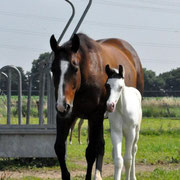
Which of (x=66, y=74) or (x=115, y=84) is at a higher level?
(x=66, y=74)

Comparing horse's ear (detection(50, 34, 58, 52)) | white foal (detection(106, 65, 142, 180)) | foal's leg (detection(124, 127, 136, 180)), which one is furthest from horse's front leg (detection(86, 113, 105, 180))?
horse's ear (detection(50, 34, 58, 52))

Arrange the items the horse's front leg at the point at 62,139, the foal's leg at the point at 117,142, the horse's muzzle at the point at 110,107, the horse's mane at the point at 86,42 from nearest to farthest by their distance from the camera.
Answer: the horse's muzzle at the point at 110,107
the foal's leg at the point at 117,142
the horse's front leg at the point at 62,139
the horse's mane at the point at 86,42

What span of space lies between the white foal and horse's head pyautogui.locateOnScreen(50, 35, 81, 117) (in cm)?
38

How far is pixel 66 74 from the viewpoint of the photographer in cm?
587

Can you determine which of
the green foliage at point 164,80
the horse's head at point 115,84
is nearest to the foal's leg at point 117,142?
the horse's head at point 115,84

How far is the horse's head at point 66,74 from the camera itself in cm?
572

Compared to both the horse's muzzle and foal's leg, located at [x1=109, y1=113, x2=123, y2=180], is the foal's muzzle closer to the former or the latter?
the horse's muzzle

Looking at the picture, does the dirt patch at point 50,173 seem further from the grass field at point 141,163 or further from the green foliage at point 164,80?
the green foliage at point 164,80

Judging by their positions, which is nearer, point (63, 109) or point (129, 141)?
point (63, 109)

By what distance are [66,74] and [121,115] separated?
779 millimetres

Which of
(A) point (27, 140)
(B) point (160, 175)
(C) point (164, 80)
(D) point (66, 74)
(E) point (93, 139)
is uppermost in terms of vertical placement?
(C) point (164, 80)

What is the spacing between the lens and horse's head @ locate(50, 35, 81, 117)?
225 inches

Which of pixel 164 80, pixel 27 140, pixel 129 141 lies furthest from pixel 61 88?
pixel 164 80

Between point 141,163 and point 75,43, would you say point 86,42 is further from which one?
point 141,163
